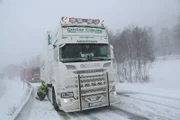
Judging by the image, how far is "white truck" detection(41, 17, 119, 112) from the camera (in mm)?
7434

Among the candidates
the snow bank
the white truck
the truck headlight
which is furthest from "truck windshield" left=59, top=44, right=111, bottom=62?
the snow bank

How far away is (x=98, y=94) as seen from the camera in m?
7.82

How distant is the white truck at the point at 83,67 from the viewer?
7.43 m

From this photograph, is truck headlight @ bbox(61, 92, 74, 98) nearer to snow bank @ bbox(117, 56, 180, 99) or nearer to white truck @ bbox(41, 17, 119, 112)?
white truck @ bbox(41, 17, 119, 112)

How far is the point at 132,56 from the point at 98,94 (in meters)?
14.3

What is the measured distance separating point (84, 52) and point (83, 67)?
741 millimetres

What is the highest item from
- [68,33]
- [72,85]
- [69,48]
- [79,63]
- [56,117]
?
[68,33]

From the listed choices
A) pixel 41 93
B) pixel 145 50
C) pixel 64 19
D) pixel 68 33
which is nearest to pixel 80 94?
pixel 68 33

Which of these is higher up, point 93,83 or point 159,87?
point 93,83

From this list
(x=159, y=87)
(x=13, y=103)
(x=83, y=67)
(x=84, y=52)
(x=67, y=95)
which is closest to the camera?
(x=67, y=95)

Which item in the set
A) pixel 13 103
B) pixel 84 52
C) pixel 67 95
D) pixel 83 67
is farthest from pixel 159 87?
pixel 13 103

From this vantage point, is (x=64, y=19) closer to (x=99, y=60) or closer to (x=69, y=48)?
(x=69, y=48)

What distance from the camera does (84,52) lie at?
8031 mm

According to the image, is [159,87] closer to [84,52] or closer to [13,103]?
[84,52]
